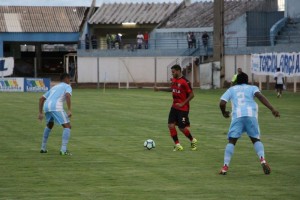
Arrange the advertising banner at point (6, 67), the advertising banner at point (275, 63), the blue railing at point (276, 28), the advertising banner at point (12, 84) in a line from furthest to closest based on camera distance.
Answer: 1. the blue railing at point (276, 28)
2. the advertising banner at point (6, 67)
3. the advertising banner at point (12, 84)
4. the advertising banner at point (275, 63)

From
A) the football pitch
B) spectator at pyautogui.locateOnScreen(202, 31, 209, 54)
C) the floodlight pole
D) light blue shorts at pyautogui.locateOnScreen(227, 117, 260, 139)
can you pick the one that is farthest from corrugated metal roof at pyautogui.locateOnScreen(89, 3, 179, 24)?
light blue shorts at pyautogui.locateOnScreen(227, 117, 260, 139)

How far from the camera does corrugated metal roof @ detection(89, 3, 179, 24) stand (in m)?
90.1

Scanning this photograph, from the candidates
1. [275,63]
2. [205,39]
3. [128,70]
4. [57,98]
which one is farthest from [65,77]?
[128,70]

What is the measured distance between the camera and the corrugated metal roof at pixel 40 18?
88.9 m

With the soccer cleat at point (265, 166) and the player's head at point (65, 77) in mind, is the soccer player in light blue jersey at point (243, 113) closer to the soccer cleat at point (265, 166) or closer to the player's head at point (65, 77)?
the soccer cleat at point (265, 166)

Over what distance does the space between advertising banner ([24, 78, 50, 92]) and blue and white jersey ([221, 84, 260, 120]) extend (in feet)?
154

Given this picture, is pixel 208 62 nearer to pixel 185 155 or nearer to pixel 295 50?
pixel 295 50

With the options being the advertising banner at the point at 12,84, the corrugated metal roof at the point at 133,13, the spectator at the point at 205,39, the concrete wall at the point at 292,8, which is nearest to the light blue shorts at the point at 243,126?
the advertising banner at the point at 12,84

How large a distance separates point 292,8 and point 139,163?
53677 mm

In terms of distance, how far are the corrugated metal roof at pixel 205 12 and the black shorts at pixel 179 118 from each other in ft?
185

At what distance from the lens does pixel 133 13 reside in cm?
9194

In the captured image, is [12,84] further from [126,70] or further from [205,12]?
[205,12]

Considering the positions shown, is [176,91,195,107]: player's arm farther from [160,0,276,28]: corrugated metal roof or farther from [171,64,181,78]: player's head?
[160,0,276,28]: corrugated metal roof

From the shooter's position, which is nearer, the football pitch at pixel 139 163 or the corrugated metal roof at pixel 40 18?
the football pitch at pixel 139 163
